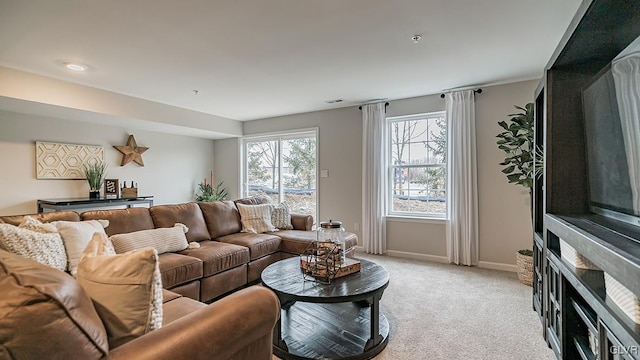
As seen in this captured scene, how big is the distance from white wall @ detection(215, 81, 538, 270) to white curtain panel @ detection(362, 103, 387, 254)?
0.15 m

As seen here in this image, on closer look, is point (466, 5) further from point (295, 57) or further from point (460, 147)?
point (460, 147)

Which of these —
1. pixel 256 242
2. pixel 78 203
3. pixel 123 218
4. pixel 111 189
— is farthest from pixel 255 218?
pixel 111 189

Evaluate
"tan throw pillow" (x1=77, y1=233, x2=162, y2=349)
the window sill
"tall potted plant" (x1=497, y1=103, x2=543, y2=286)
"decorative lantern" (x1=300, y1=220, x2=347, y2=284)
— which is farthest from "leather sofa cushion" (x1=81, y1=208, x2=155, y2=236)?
"tall potted plant" (x1=497, y1=103, x2=543, y2=286)

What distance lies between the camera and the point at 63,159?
4398 mm

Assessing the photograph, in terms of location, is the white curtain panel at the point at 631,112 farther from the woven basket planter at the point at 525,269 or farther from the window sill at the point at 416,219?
the window sill at the point at 416,219

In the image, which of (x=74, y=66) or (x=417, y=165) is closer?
(x=74, y=66)

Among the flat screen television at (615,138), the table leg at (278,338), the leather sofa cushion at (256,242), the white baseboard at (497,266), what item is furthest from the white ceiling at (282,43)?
the white baseboard at (497,266)

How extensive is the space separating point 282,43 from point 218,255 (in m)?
1.99

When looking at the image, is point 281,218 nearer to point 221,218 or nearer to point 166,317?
point 221,218

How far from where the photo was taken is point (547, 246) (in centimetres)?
216

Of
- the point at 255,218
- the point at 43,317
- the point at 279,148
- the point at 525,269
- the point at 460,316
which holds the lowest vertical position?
the point at 460,316

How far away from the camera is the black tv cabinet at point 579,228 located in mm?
1200

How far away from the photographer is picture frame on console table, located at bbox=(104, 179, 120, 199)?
15.8 ft

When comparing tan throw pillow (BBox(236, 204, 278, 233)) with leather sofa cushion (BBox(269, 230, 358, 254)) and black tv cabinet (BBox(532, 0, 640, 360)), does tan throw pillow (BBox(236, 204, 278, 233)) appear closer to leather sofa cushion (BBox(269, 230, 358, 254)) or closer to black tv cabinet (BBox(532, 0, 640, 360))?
leather sofa cushion (BBox(269, 230, 358, 254))
